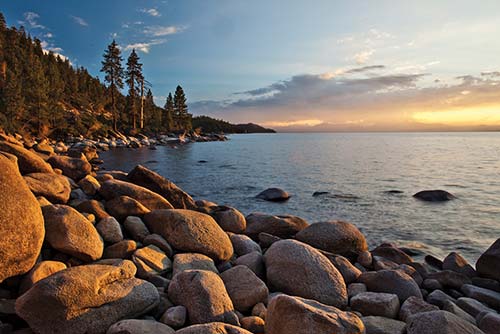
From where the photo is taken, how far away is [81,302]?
12.1 feet

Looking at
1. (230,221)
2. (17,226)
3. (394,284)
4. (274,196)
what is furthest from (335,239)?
(274,196)

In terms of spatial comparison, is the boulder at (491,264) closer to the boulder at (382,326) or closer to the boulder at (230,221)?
the boulder at (382,326)

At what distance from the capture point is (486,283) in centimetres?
725

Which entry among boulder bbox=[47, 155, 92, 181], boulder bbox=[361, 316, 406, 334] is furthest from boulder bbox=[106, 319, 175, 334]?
boulder bbox=[47, 155, 92, 181]

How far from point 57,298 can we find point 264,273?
3.62 meters

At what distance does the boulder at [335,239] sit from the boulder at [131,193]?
158 inches

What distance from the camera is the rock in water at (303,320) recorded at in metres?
3.65

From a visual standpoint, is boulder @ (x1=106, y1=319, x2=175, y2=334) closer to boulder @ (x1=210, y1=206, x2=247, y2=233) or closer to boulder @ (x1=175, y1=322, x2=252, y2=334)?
boulder @ (x1=175, y1=322, x2=252, y2=334)

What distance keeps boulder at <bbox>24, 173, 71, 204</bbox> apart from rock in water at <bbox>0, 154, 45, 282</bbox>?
1756 mm

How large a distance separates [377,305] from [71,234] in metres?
5.19

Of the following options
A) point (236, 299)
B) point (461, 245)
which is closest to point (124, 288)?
point (236, 299)

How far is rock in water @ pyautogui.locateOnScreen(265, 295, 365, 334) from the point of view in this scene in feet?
12.0

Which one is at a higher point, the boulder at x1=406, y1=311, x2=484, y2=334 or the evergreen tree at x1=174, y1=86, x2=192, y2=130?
the evergreen tree at x1=174, y1=86, x2=192, y2=130

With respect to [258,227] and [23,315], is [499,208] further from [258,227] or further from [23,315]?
[23,315]
